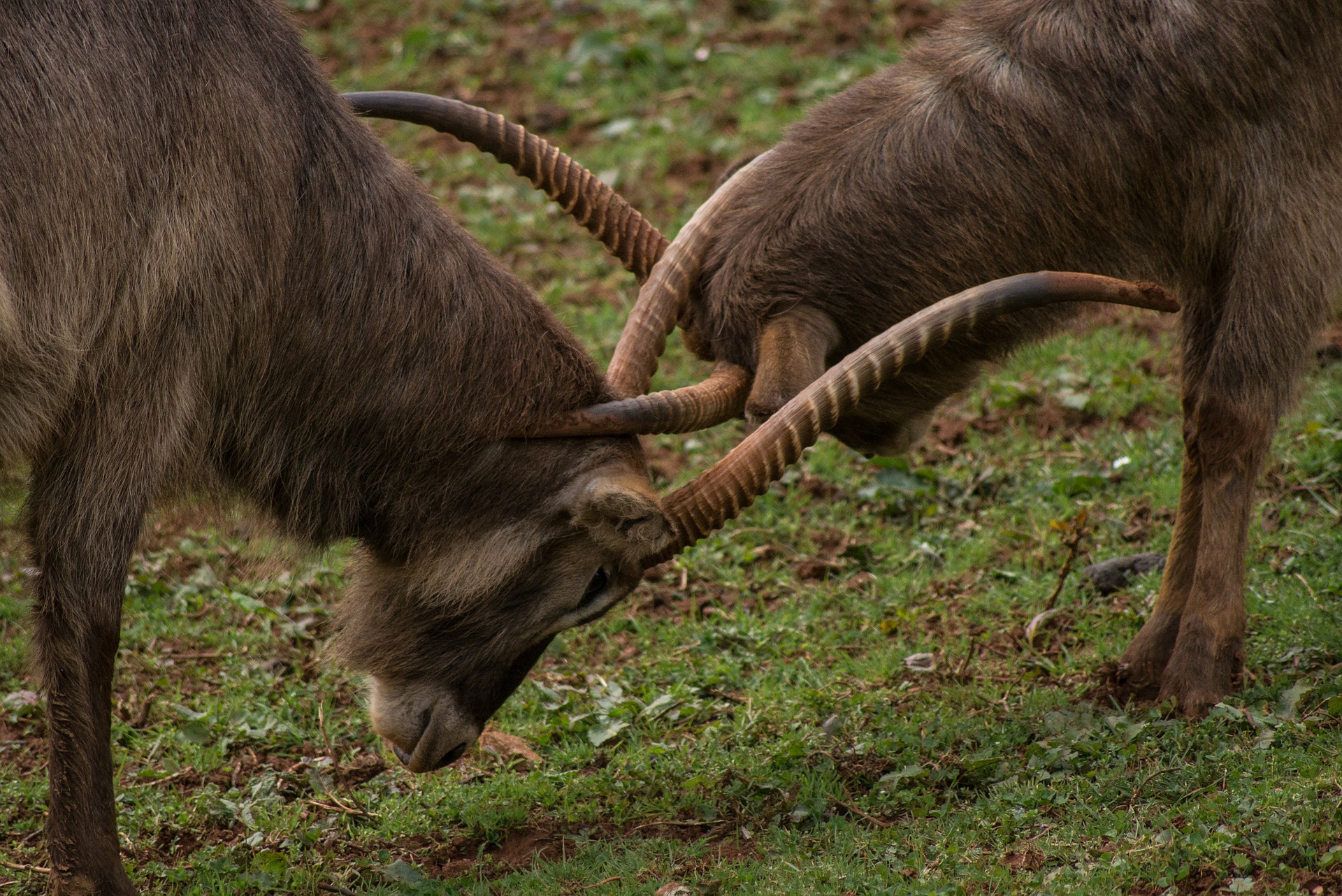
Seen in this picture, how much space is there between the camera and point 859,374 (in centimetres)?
418

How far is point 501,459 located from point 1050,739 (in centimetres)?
197

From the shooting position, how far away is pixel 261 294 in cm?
→ 399

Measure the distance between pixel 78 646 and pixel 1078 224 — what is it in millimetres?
3430

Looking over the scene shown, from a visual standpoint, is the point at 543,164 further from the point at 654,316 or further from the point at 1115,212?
the point at 1115,212

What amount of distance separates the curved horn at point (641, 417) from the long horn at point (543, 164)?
0.80 metres

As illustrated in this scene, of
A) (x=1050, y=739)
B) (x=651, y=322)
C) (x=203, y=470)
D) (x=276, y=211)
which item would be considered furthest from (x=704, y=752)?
(x=276, y=211)

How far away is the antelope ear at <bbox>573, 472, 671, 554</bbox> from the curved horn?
160 millimetres

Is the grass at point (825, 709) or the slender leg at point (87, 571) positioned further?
the grass at point (825, 709)

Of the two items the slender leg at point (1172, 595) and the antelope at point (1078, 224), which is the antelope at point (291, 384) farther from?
the slender leg at point (1172, 595)

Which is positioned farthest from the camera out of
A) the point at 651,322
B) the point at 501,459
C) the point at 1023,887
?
the point at 651,322

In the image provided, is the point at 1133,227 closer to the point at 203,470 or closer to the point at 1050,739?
the point at 1050,739

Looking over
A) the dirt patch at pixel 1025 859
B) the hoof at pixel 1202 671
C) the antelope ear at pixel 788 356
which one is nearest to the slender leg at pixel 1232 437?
the hoof at pixel 1202 671

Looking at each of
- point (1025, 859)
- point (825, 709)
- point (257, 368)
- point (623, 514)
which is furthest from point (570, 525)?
point (1025, 859)

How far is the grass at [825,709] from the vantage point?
4.05 meters
